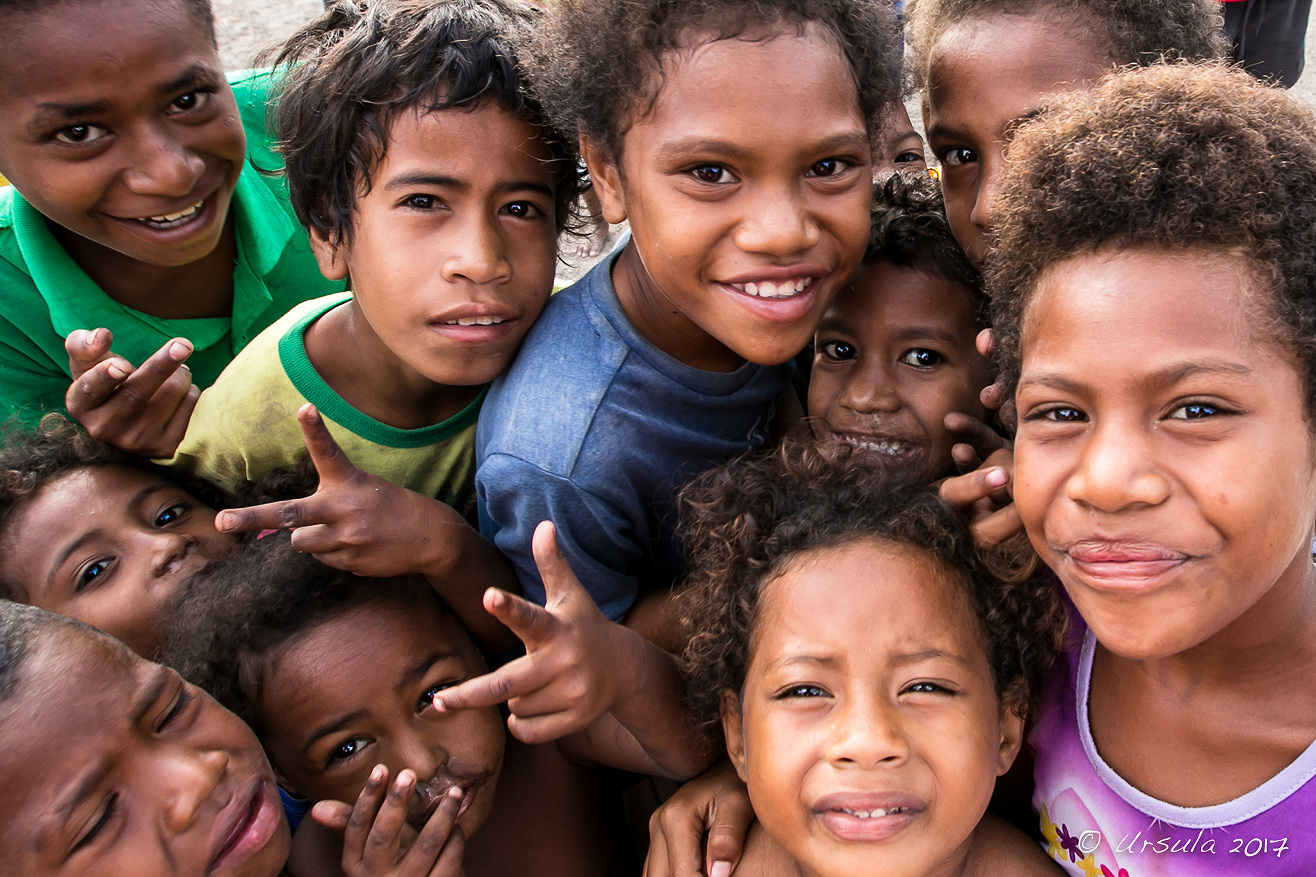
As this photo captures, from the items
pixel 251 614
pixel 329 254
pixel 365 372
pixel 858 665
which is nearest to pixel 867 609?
pixel 858 665

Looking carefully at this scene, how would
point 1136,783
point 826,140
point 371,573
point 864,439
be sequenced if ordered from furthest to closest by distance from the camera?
point 864,439 → point 371,573 → point 826,140 → point 1136,783

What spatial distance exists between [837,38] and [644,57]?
1.02ft

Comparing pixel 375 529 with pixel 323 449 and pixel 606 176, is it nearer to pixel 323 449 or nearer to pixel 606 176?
pixel 323 449

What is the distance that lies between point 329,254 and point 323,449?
63 cm

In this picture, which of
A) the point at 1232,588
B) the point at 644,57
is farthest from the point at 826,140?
→ the point at 1232,588

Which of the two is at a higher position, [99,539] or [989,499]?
[989,499]

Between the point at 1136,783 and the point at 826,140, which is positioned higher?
the point at 826,140

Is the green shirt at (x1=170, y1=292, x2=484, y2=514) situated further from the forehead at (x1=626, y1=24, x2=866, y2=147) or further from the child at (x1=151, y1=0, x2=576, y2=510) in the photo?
the forehead at (x1=626, y1=24, x2=866, y2=147)

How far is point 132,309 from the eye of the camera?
2326 millimetres

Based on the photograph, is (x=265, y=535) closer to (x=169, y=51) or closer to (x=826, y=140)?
(x=169, y=51)

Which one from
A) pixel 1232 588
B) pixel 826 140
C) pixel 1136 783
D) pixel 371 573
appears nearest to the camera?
pixel 1232 588

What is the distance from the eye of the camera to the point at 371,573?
173 cm

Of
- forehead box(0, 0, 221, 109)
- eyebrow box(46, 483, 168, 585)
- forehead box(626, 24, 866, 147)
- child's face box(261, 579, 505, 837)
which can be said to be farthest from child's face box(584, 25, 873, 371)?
eyebrow box(46, 483, 168, 585)

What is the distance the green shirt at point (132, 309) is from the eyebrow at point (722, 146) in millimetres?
1203
